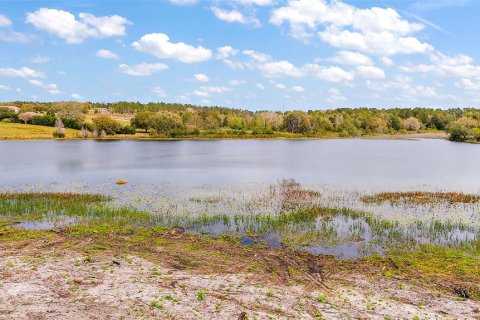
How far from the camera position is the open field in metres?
147

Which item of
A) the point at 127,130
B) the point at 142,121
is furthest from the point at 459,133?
the point at 127,130

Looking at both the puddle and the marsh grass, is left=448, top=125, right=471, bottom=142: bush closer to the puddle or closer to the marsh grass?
the marsh grass

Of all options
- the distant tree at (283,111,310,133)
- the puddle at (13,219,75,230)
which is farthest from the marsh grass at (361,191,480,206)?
the distant tree at (283,111,310,133)

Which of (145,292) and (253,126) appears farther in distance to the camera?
(253,126)

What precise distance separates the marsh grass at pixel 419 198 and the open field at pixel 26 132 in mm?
140430

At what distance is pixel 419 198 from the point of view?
3856cm

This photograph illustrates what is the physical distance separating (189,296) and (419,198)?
29.6 metres

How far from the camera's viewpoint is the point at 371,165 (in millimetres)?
68688

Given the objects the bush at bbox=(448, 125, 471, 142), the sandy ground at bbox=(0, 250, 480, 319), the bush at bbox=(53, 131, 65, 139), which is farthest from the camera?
the bush at bbox=(448, 125, 471, 142)

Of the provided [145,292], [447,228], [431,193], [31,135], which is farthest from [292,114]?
[145,292]

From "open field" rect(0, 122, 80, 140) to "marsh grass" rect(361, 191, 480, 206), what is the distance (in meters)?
140

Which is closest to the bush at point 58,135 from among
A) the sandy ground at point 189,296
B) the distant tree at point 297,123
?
the distant tree at point 297,123

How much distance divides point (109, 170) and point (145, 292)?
47.8 m

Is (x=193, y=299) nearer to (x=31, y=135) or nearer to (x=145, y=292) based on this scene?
(x=145, y=292)
